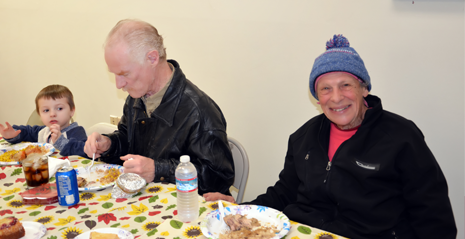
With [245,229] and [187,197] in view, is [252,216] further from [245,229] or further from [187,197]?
[187,197]

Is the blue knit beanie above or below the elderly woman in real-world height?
above

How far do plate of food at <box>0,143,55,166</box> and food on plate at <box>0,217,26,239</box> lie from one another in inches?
32.5

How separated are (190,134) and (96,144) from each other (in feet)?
1.76

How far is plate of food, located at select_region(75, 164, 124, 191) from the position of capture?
174 cm

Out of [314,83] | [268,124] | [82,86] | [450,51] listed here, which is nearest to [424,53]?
[450,51]

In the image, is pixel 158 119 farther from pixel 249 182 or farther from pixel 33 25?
pixel 33 25

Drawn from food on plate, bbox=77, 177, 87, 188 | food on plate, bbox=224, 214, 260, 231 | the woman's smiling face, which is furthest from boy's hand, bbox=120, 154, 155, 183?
the woman's smiling face

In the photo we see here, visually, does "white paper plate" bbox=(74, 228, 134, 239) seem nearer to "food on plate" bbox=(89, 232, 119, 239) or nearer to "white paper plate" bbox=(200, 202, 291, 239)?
"food on plate" bbox=(89, 232, 119, 239)

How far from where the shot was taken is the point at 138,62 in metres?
2.00

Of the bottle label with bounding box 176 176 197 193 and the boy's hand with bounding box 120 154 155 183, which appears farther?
the boy's hand with bounding box 120 154 155 183

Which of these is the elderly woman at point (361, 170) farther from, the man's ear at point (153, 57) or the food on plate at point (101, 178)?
the man's ear at point (153, 57)

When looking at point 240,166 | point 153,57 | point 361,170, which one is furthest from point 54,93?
point 361,170

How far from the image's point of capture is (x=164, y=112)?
6.70 ft

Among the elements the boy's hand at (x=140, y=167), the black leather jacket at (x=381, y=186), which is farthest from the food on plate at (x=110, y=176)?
the black leather jacket at (x=381, y=186)
